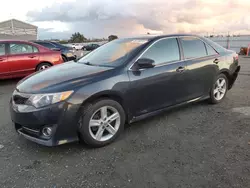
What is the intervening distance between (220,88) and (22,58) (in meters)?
5.93

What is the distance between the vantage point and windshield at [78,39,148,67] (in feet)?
11.8

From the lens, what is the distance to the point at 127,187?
91.4 inches

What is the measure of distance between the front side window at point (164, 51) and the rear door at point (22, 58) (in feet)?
16.8

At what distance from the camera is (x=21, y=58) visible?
7223 mm

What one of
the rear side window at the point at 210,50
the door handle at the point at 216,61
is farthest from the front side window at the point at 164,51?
the door handle at the point at 216,61

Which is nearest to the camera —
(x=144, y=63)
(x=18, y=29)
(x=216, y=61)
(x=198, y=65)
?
(x=144, y=63)

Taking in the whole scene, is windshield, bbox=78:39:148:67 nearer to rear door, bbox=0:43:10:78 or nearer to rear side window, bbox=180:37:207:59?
rear side window, bbox=180:37:207:59

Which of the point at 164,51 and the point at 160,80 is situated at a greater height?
the point at 164,51

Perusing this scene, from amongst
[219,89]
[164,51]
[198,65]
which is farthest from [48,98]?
[219,89]

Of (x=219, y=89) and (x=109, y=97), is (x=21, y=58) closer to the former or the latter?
(x=109, y=97)

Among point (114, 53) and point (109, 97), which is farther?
point (114, 53)

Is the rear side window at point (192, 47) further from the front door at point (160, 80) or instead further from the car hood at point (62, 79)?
the car hood at point (62, 79)

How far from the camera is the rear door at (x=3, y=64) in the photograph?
6.89 meters

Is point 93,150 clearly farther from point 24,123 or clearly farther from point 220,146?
point 220,146
